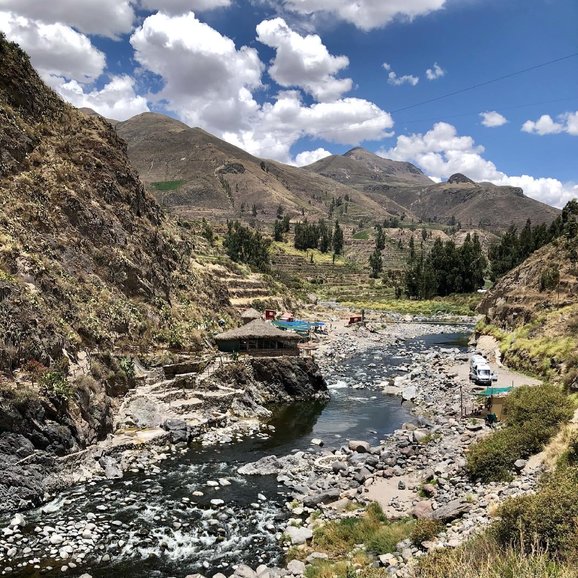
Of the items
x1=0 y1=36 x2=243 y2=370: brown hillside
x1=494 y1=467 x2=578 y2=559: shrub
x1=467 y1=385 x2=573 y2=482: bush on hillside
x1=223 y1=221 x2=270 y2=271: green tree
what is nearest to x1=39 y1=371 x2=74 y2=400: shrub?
x1=0 y1=36 x2=243 y2=370: brown hillside

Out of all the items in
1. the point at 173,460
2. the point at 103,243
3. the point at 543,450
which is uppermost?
the point at 103,243

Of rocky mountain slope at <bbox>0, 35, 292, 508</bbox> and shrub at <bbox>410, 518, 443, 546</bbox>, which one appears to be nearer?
shrub at <bbox>410, 518, 443, 546</bbox>

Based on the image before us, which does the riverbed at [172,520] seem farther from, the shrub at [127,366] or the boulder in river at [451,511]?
the shrub at [127,366]

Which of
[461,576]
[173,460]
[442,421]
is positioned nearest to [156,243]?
[173,460]

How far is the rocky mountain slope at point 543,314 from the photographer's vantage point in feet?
119

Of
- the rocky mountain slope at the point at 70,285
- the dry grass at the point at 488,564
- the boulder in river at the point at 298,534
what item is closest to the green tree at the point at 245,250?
the rocky mountain slope at the point at 70,285

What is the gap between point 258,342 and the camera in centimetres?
3891

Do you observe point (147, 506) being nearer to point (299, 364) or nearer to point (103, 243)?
point (299, 364)

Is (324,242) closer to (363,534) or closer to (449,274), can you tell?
(449,274)

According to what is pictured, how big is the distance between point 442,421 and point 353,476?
32.0ft

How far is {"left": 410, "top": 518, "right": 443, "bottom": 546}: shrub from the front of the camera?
15250 mm

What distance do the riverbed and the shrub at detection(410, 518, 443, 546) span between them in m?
4.38

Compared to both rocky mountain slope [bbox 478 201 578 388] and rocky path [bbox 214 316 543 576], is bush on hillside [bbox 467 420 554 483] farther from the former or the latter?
rocky mountain slope [bbox 478 201 578 388]

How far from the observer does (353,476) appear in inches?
893
